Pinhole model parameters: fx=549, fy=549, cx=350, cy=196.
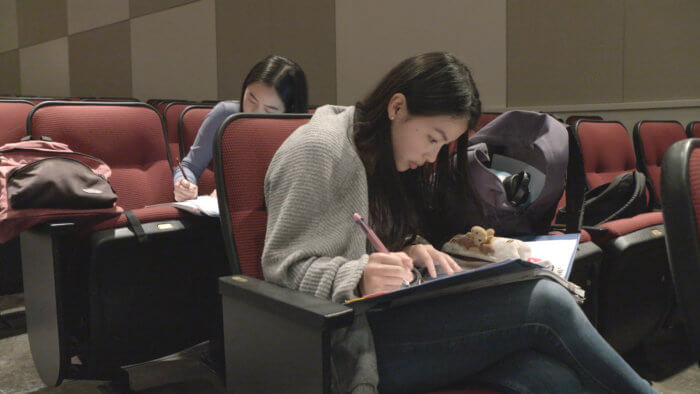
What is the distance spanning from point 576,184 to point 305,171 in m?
0.89

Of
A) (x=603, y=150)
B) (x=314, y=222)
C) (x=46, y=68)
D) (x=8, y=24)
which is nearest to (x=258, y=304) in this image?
(x=314, y=222)

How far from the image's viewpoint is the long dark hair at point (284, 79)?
2014 mm

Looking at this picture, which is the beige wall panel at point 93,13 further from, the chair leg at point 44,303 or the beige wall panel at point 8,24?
the chair leg at point 44,303

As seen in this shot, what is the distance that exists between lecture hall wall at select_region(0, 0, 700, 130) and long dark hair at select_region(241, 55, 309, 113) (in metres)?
2.16

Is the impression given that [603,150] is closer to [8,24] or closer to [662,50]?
[662,50]

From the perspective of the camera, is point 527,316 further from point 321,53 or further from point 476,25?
point 321,53

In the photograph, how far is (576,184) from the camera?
5.07 ft

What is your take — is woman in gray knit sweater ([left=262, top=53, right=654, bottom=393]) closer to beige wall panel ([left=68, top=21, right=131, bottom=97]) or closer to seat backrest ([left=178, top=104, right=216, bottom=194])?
seat backrest ([left=178, top=104, right=216, bottom=194])

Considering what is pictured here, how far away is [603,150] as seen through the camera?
96.6 inches

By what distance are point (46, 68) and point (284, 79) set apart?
719cm

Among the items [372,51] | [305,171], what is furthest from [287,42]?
[305,171]

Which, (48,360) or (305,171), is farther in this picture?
(48,360)

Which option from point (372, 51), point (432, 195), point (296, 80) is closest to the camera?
point (432, 195)

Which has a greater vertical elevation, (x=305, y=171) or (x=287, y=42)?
(x=287, y=42)
